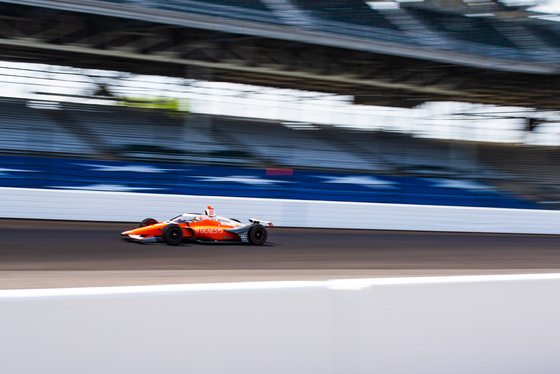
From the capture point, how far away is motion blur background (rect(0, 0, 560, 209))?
43.9ft

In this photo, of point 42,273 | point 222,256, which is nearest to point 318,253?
point 222,256

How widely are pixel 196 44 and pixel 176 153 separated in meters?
3.86

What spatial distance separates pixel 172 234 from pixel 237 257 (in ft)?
3.93

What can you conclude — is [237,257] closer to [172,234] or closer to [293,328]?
[172,234]

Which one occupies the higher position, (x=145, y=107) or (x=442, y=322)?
(x=145, y=107)

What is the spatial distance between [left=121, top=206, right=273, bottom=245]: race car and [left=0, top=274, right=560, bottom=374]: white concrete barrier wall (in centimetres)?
571

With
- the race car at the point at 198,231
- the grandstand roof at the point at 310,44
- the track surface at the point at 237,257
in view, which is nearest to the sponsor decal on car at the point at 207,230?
the race car at the point at 198,231

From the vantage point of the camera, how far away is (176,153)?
43.7 ft

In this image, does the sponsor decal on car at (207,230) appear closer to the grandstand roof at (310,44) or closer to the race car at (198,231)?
the race car at (198,231)

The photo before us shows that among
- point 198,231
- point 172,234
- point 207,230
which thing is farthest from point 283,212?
point 172,234

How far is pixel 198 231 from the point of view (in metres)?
8.36

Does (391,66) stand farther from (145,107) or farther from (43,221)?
(43,221)

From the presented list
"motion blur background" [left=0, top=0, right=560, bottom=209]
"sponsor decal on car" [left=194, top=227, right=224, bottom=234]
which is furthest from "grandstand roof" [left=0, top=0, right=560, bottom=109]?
"sponsor decal on car" [left=194, top=227, right=224, bottom=234]

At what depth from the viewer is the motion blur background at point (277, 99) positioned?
13375mm
